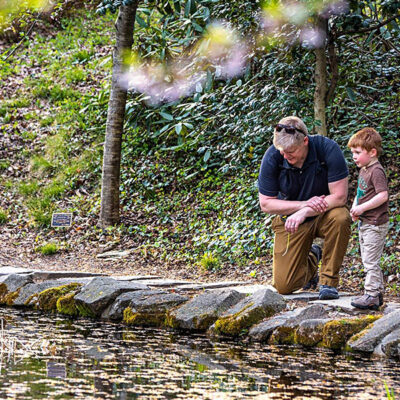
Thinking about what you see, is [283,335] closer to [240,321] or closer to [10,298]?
[240,321]

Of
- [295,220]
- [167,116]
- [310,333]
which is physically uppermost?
[167,116]

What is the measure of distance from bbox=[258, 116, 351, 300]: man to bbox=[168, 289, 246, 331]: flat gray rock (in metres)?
0.66

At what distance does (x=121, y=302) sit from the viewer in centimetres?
413

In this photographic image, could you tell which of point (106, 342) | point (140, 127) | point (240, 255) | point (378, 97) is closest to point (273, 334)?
point (106, 342)

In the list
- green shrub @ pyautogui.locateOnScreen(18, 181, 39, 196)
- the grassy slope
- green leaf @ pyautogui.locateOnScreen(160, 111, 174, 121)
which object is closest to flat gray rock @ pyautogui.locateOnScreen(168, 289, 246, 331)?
the grassy slope

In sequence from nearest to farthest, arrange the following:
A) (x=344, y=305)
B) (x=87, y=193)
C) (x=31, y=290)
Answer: (x=344, y=305) < (x=31, y=290) < (x=87, y=193)

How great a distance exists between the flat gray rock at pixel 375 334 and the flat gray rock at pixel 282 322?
37 centimetres

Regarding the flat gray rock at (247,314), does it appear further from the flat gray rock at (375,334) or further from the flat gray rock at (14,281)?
the flat gray rock at (14,281)

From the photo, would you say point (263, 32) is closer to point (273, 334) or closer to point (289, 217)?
point (289, 217)

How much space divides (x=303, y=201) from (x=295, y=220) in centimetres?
22

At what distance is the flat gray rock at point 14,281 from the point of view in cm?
497

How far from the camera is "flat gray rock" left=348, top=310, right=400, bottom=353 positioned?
3084 millimetres

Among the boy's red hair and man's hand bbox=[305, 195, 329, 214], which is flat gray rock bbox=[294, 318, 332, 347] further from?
the boy's red hair

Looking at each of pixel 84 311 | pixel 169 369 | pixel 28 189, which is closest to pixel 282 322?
pixel 169 369
